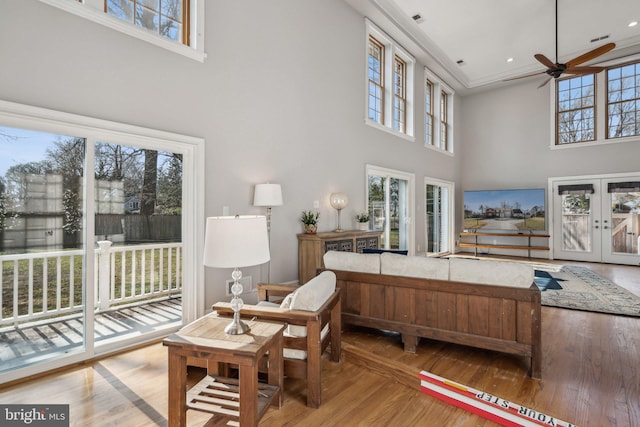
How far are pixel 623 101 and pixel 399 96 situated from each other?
197 inches

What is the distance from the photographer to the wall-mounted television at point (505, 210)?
8078 millimetres

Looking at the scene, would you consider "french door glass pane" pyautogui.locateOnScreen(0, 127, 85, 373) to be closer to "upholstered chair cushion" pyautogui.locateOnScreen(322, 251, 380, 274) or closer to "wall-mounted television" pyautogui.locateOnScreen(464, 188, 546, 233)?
"upholstered chair cushion" pyautogui.locateOnScreen(322, 251, 380, 274)

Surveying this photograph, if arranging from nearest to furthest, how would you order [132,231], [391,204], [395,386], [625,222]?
[395,386], [132,231], [391,204], [625,222]

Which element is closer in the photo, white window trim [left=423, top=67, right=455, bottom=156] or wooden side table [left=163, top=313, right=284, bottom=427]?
wooden side table [left=163, top=313, right=284, bottom=427]

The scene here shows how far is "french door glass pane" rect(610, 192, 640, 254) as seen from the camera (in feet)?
23.0

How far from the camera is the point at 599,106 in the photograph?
7.48 m

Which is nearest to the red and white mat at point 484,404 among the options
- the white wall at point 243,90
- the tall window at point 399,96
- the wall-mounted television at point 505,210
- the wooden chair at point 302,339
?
the wooden chair at point 302,339

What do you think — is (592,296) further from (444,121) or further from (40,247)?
(40,247)

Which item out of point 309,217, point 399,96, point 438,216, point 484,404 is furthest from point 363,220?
point 438,216

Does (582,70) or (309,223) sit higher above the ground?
(582,70)

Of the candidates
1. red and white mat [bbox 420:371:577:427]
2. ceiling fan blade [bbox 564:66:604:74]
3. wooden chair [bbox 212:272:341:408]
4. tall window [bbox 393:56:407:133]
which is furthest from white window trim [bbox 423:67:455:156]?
wooden chair [bbox 212:272:341:408]

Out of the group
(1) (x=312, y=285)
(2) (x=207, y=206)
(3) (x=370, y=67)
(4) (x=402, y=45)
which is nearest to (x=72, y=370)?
(2) (x=207, y=206)

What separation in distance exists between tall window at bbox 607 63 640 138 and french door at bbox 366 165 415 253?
15.6 ft

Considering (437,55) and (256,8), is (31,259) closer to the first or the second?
(256,8)
